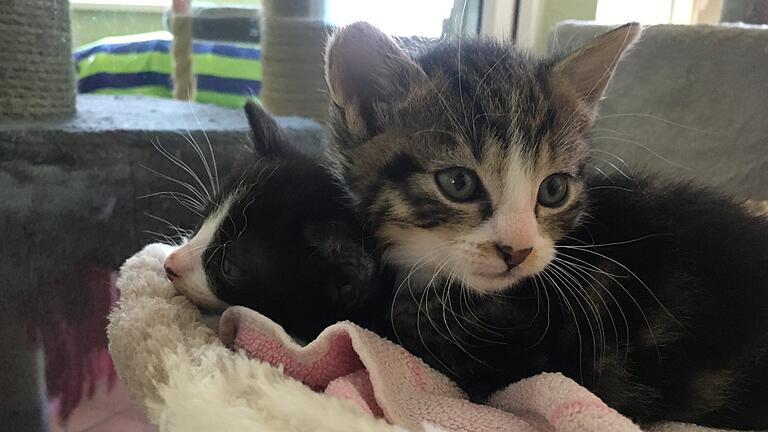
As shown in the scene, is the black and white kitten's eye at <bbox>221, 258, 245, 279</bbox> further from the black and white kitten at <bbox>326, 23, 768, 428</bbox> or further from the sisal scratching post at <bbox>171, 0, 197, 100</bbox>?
the sisal scratching post at <bbox>171, 0, 197, 100</bbox>

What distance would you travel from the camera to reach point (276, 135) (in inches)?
41.3

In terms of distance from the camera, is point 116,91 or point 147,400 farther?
point 116,91

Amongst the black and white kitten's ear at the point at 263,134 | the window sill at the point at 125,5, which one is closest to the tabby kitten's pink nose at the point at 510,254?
the black and white kitten's ear at the point at 263,134

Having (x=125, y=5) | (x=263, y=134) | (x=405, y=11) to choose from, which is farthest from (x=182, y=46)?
(x=263, y=134)

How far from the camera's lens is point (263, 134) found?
103cm

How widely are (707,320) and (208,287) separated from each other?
0.61m

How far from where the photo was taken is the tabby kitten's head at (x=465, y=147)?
2.68 feet

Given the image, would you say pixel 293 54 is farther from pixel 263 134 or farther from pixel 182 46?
pixel 263 134

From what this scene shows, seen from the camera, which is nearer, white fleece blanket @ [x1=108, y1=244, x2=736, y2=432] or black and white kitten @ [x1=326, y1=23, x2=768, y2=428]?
white fleece blanket @ [x1=108, y1=244, x2=736, y2=432]

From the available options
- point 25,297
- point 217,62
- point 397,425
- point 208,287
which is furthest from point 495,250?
point 217,62

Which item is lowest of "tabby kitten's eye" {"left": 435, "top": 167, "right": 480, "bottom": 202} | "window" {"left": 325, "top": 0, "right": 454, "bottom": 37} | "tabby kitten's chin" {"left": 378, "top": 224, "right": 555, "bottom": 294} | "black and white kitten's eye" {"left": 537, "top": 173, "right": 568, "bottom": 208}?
"tabby kitten's chin" {"left": 378, "top": 224, "right": 555, "bottom": 294}

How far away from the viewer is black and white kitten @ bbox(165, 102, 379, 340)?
0.87m

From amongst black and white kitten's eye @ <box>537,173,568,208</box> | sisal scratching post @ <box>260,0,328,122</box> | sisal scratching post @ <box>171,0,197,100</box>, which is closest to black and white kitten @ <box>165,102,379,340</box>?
black and white kitten's eye @ <box>537,173,568,208</box>

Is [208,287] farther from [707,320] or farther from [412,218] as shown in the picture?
[707,320]
